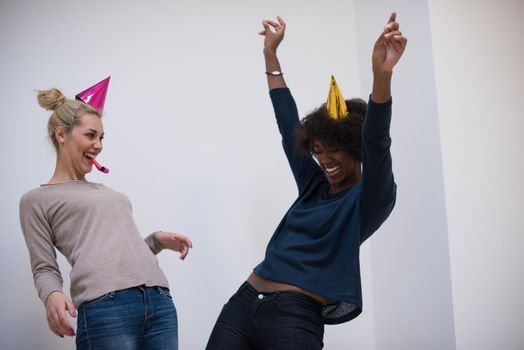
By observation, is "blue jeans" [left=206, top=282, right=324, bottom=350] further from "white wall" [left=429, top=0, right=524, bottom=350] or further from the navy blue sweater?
"white wall" [left=429, top=0, right=524, bottom=350]

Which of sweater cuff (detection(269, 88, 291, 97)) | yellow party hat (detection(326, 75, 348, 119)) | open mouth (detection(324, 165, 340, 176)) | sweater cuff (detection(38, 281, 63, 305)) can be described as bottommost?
sweater cuff (detection(38, 281, 63, 305))

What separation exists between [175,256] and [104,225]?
0.53 metres

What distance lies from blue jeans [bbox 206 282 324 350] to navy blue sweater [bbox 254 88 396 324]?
1.7 inches

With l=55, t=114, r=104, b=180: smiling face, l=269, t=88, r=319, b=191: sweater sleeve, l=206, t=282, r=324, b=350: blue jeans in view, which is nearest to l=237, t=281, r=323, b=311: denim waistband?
l=206, t=282, r=324, b=350: blue jeans

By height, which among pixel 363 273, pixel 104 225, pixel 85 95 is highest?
pixel 85 95

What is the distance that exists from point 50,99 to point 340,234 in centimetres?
83

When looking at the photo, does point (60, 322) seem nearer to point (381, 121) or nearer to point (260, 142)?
point (381, 121)

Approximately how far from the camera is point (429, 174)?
→ 1.59m

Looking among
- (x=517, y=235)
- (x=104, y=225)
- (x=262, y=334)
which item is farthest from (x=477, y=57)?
(x=104, y=225)

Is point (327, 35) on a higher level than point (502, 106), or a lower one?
higher

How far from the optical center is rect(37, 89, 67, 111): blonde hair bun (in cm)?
128

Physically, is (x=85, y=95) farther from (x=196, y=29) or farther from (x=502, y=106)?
(x=502, y=106)

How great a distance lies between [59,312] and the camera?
1.04 m

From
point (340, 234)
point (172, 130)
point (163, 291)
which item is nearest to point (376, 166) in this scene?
point (340, 234)
